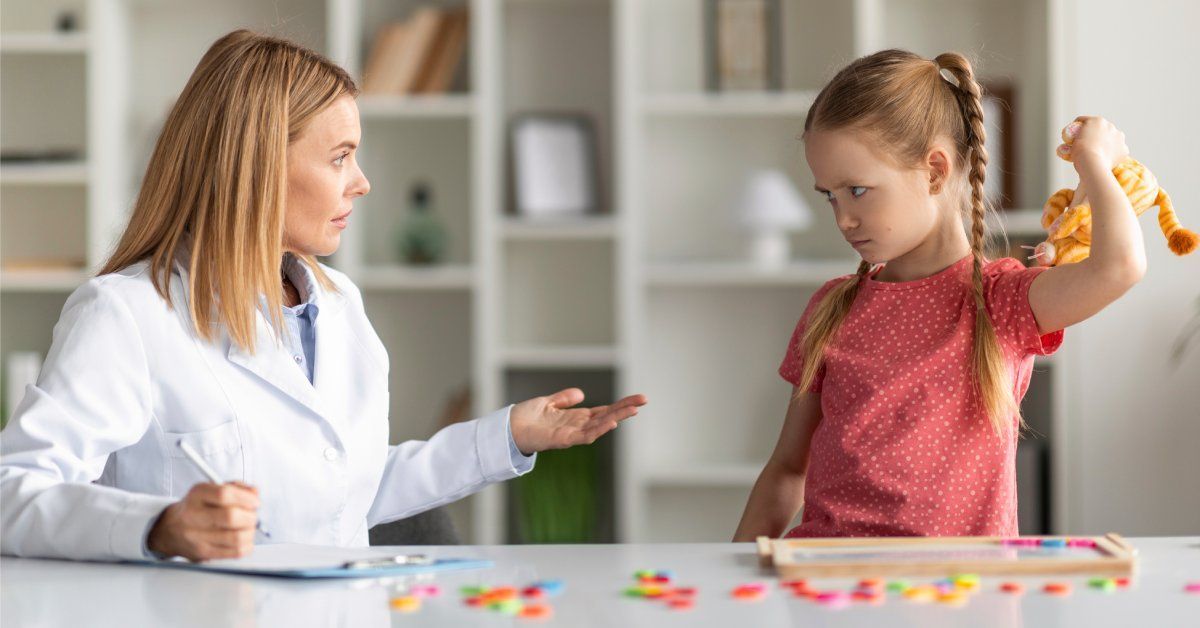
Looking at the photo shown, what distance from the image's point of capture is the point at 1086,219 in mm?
1364

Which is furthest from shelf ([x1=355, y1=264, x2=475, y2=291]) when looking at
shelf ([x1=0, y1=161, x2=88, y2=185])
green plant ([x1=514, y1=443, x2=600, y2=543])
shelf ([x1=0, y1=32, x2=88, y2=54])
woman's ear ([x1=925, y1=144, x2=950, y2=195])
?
woman's ear ([x1=925, y1=144, x2=950, y2=195])

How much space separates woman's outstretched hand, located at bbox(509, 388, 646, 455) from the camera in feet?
4.66

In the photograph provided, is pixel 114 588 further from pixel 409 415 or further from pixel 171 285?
pixel 409 415

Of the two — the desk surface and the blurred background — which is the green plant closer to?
the blurred background

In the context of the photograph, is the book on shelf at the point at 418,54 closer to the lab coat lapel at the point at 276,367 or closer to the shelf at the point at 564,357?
the shelf at the point at 564,357

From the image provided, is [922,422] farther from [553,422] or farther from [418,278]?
[418,278]

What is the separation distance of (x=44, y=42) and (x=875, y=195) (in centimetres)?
265

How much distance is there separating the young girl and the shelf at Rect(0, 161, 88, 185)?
246 centimetres

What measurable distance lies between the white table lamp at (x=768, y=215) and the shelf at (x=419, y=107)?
77cm

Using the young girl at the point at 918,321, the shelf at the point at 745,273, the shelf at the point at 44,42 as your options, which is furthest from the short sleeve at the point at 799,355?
the shelf at the point at 44,42

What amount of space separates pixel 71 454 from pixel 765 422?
102 inches

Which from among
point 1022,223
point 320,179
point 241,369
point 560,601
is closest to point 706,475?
point 1022,223

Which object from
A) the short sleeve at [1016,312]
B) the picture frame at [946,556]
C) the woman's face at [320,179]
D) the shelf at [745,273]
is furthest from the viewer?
the shelf at [745,273]

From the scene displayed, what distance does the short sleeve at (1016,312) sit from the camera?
53.7 inches
